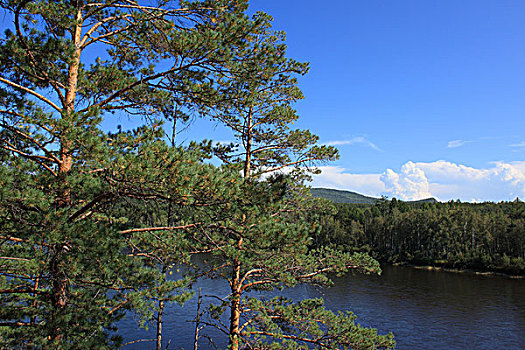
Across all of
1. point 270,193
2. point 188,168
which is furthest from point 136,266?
point 270,193

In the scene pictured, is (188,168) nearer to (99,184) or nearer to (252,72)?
(99,184)

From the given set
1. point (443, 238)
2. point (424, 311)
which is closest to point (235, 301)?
point (424, 311)

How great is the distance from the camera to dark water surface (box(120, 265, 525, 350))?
2067 cm

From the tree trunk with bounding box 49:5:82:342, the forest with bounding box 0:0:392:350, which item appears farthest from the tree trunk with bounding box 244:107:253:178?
the tree trunk with bounding box 49:5:82:342

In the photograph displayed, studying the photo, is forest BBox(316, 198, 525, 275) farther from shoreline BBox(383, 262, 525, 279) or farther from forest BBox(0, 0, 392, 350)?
forest BBox(0, 0, 392, 350)

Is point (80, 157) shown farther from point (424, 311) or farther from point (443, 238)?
point (443, 238)

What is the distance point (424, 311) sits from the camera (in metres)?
27.2

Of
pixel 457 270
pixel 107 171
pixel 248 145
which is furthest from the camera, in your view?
pixel 457 270

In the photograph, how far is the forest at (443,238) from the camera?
5081cm

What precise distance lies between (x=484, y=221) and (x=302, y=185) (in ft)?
198

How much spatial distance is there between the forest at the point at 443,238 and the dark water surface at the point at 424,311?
932 centimetres

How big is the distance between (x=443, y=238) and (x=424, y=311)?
36.8 m

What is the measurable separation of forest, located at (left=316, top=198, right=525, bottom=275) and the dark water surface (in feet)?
30.6

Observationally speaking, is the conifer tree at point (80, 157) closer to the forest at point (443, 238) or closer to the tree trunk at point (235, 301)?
the tree trunk at point (235, 301)
